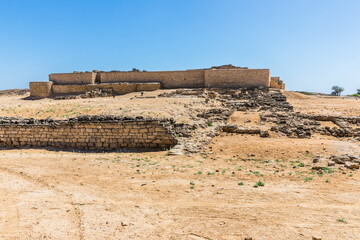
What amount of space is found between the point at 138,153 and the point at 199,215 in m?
6.21

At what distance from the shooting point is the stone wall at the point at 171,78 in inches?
1130

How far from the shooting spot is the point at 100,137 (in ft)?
37.1

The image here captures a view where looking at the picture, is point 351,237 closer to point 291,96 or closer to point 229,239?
point 229,239

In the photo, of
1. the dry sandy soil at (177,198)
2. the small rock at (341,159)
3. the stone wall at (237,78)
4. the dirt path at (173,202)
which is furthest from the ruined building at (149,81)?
the dirt path at (173,202)

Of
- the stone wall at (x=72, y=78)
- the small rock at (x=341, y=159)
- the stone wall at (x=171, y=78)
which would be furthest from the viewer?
the stone wall at (x=72, y=78)

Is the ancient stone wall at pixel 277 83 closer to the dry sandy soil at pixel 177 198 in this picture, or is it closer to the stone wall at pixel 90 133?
the dry sandy soil at pixel 177 198

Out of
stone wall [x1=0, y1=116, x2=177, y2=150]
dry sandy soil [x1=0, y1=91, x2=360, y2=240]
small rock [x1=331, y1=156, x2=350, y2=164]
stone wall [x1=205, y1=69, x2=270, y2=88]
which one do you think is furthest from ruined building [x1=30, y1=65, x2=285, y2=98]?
small rock [x1=331, y1=156, x2=350, y2=164]

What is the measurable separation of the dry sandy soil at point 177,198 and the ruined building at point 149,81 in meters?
18.9

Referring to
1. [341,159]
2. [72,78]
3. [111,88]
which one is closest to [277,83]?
[111,88]

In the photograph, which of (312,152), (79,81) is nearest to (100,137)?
(312,152)

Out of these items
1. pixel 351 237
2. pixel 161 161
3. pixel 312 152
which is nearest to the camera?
pixel 351 237

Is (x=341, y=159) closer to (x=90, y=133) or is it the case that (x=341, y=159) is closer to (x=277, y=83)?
(x=90, y=133)

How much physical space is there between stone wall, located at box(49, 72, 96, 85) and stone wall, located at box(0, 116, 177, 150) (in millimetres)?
19533

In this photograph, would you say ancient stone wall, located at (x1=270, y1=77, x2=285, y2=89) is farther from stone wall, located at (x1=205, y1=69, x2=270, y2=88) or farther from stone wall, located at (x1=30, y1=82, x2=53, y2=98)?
stone wall, located at (x1=30, y1=82, x2=53, y2=98)
